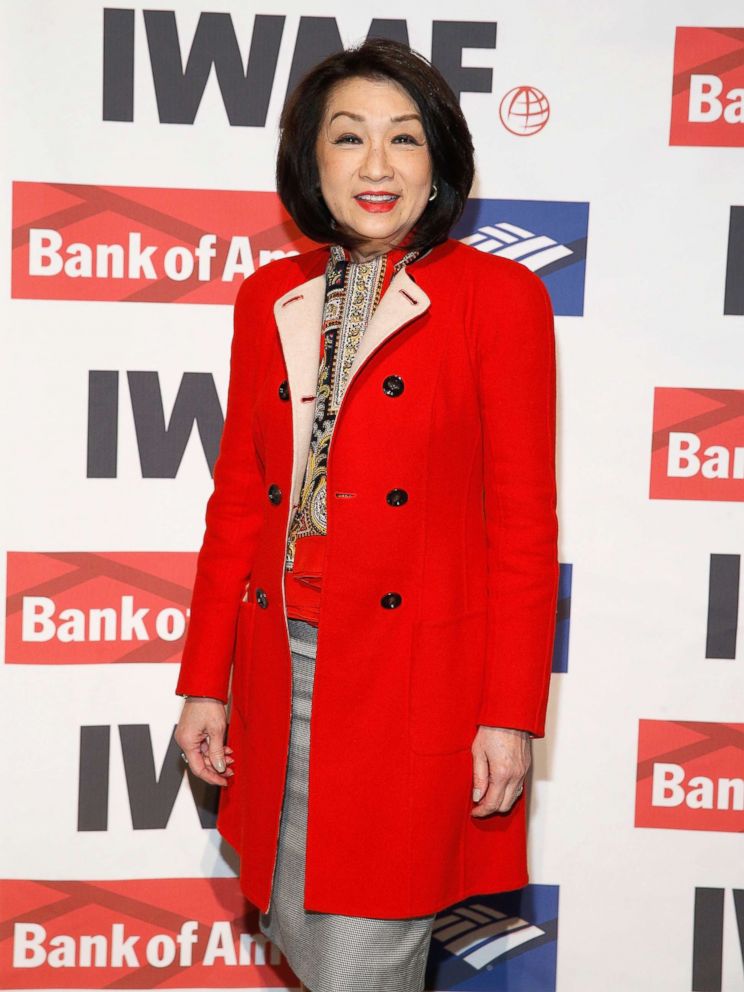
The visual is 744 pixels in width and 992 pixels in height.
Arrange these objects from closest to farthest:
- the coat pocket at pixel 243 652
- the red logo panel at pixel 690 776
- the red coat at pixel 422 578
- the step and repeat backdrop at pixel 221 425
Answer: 1. the red coat at pixel 422 578
2. the coat pocket at pixel 243 652
3. the step and repeat backdrop at pixel 221 425
4. the red logo panel at pixel 690 776

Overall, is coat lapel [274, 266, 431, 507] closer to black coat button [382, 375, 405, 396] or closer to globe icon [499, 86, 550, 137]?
black coat button [382, 375, 405, 396]

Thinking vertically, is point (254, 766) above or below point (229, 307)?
below

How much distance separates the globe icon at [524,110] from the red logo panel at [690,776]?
1245 mm

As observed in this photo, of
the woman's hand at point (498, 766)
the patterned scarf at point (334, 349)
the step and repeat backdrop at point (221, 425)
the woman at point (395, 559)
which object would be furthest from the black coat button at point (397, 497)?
the step and repeat backdrop at point (221, 425)

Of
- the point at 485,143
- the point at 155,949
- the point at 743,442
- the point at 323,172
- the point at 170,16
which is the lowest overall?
the point at 155,949

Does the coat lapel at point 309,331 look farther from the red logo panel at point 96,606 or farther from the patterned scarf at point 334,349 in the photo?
the red logo panel at point 96,606

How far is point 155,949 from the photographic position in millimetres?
2402

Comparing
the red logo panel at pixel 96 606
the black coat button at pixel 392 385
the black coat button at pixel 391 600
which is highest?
the black coat button at pixel 392 385

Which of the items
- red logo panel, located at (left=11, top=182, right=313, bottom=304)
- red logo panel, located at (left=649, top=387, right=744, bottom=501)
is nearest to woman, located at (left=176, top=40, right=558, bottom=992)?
red logo panel, located at (left=11, top=182, right=313, bottom=304)

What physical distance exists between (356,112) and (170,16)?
Answer: 74cm

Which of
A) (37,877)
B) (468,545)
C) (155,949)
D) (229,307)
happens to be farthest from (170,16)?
(155,949)

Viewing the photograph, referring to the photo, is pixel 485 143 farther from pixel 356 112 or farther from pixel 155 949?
pixel 155 949

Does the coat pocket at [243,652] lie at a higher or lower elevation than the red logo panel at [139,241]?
lower

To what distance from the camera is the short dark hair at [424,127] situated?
1670mm
